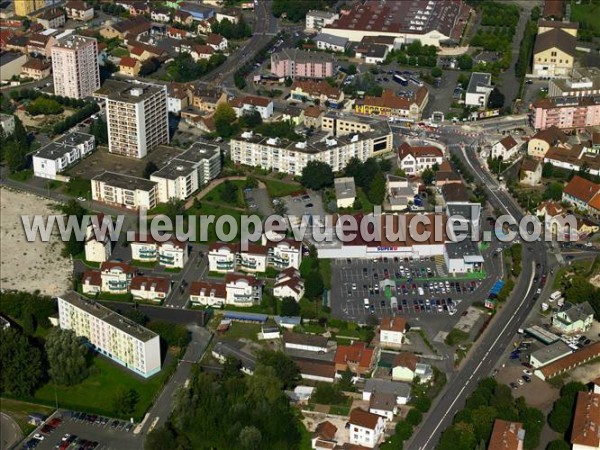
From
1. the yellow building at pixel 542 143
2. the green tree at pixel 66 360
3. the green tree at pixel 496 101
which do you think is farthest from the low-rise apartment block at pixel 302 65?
the green tree at pixel 66 360

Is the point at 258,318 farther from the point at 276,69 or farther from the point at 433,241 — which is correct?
the point at 276,69

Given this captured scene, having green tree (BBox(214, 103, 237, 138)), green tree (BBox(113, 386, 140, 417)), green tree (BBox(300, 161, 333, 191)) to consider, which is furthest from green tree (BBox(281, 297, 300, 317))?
green tree (BBox(214, 103, 237, 138))

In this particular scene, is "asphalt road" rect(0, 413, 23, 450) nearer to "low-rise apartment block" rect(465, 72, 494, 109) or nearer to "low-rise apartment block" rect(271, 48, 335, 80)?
"low-rise apartment block" rect(271, 48, 335, 80)

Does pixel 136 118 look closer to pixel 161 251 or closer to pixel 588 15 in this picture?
pixel 161 251

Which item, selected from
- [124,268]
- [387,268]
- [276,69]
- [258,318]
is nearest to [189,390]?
[258,318]

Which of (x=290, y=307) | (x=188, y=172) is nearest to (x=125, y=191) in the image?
(x=188, y=172)

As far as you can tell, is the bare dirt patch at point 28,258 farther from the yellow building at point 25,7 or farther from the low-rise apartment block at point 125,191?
the yellow building at point 25,7
